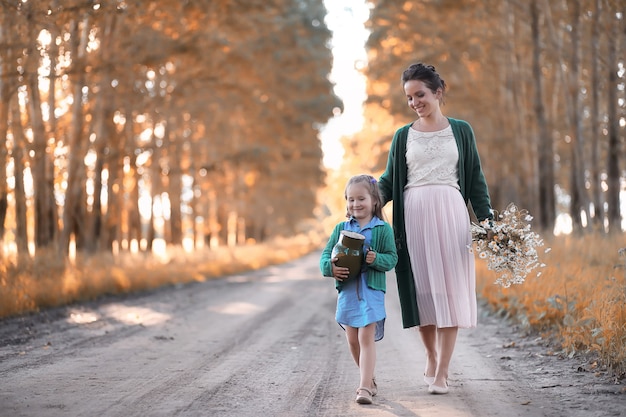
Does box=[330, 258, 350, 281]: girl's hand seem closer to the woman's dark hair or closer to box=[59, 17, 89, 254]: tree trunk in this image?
the woman's dark hair

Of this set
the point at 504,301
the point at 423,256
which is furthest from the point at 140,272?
the point at 423,256

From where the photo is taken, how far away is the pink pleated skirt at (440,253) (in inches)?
226

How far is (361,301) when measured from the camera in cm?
550

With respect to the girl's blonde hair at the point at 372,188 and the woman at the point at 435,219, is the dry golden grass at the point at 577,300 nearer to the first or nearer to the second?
the woman at the point at 435,219

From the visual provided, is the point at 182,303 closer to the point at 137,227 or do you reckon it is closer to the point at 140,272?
the point at 140,272

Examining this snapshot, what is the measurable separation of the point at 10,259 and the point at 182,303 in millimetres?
2883

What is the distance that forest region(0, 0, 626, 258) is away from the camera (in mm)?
14586

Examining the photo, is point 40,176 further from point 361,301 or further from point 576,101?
point 361,301

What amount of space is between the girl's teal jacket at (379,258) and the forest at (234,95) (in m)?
6.88

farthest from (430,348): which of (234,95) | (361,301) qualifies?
(234,95)

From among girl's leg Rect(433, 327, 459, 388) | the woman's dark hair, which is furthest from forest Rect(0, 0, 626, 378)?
the woman's dark hair

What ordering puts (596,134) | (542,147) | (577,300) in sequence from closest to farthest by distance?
(577,300)
(596,134)
(542,147)

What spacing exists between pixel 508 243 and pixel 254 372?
2.34 m

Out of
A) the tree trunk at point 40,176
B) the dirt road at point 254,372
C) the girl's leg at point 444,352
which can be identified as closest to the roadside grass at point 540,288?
the dirt road at point 254,372
